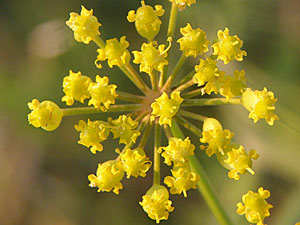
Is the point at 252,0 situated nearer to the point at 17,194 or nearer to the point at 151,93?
the point at 151,93

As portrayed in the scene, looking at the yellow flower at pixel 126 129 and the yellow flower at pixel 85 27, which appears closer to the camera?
the yellow flower at pixel 126 129

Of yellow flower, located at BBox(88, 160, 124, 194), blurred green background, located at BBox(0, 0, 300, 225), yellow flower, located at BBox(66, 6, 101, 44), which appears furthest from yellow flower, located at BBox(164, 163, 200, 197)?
blurred green background, located at BBox(0, 0, 300, 225)

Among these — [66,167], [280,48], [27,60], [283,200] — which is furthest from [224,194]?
[27,60]

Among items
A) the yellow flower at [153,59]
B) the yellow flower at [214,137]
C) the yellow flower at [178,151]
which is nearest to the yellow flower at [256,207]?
the yellow flower at [214,137]

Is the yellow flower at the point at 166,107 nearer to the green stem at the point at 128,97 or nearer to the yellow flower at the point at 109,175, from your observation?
the green stem at the point at 128,97

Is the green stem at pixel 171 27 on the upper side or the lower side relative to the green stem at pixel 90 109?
upper

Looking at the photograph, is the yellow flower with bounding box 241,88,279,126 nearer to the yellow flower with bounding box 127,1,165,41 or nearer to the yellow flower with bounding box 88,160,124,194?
the yellow flower with bounding box 127,1,165,41

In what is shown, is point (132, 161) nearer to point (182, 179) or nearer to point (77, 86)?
point (182, 179)
